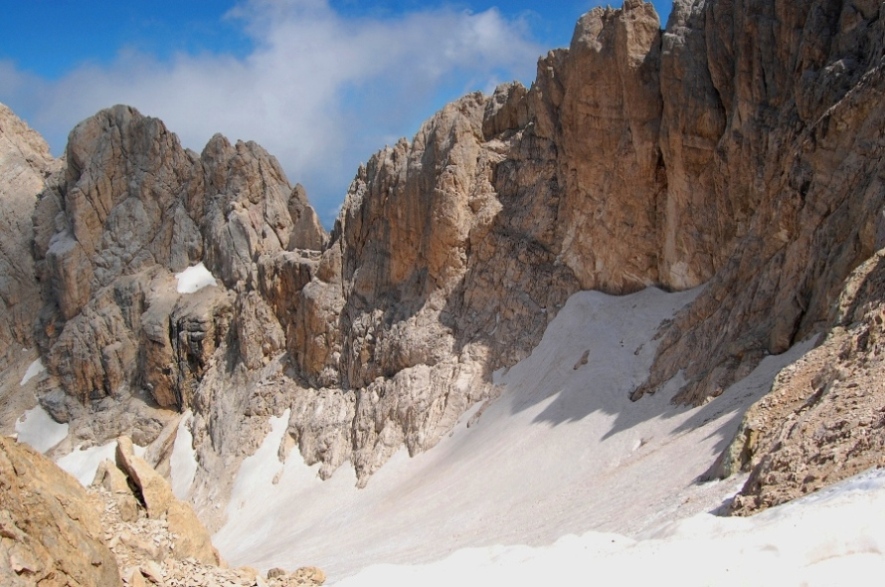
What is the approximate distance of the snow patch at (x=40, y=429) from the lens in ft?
168

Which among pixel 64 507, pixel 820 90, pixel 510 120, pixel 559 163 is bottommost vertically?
pixel 64 507

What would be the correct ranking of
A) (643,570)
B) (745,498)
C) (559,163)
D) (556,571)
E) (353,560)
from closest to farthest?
(643,570), (556,571), (745,498), (353,560), (559,163)

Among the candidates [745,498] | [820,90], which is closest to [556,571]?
[745,498]

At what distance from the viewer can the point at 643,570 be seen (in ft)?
34.5

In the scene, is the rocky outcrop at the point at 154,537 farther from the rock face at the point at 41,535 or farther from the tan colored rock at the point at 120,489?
the rock face at the point at 41,535

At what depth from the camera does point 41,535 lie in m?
10.3

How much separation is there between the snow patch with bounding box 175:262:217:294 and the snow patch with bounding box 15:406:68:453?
36.5 feet

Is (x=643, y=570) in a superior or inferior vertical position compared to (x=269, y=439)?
inferior

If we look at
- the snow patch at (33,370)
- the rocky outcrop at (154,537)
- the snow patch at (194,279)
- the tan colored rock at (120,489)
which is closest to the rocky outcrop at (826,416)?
the rocky outcrop at (154,537)

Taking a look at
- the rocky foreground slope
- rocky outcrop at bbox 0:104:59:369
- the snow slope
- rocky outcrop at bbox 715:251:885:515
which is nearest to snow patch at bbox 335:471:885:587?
the snow slope

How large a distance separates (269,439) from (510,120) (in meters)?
20.1

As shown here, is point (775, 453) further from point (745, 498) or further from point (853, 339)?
point (853, 339)

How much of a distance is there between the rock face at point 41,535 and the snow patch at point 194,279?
4204 cm

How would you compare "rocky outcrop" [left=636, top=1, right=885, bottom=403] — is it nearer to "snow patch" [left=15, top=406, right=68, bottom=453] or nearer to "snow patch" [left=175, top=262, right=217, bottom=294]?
"snow patch" [left=175, top=262, right=217, bottom=294]
